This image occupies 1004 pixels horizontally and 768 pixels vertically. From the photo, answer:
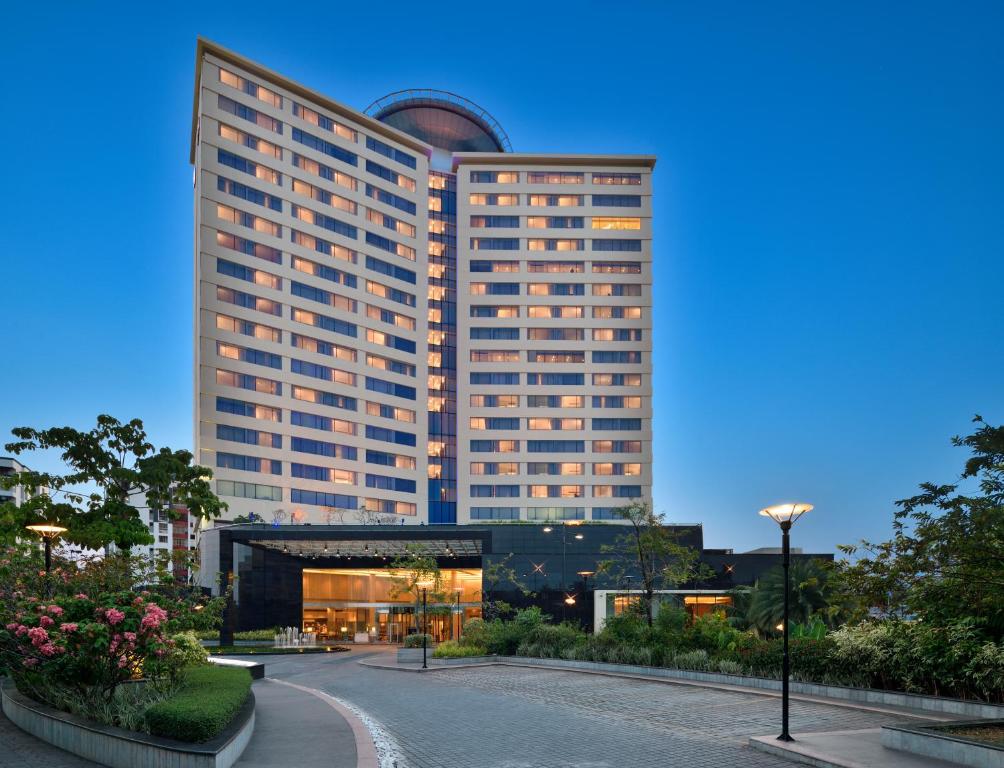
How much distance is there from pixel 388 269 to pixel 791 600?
213 ft

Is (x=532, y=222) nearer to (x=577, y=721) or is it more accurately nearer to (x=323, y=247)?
(x=323, y=247)

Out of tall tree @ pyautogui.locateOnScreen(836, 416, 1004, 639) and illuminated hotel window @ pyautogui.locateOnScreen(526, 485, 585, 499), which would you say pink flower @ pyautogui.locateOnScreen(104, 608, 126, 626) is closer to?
tall tree @ pyautogui.locateOnScreen(836, 416, 1004, 639)

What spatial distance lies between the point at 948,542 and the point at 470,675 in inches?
870

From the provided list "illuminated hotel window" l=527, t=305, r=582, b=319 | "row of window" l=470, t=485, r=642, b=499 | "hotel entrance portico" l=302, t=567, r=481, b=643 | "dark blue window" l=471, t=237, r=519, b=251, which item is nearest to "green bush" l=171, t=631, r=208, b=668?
"hotel entrance portico" l=302, t=567, r=481, b=643

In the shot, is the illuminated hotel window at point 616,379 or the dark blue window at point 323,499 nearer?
the dark blue window at point 323,499

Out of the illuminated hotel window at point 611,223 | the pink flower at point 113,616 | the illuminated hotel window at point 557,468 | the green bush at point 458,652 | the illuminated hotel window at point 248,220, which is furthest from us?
the illuminated hotel window at point 611,223

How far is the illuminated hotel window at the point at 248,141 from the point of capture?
8319 cm

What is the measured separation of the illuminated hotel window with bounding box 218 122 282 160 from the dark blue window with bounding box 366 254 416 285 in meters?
13.6

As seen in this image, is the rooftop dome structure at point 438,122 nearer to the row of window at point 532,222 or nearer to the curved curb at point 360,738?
the row of window at point 532,222

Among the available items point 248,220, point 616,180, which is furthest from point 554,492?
point 248,220

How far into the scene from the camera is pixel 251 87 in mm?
86125

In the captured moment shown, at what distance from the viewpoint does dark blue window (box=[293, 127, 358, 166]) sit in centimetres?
8938

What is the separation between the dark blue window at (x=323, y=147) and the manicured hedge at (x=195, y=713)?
3214 inches

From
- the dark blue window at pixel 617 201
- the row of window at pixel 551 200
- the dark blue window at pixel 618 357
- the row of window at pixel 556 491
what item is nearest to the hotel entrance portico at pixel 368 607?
the row of window at pixel 556 491
